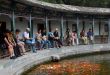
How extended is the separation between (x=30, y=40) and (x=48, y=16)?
8.65 metres

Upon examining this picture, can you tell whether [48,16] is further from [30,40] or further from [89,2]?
[89,2]

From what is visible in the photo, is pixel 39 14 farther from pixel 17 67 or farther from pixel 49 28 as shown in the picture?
pixel 17 67

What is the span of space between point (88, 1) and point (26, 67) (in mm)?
37099

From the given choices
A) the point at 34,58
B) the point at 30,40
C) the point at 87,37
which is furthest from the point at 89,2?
the point at 34,58

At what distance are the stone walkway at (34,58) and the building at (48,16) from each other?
257 cm

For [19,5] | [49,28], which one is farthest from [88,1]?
[19,5]

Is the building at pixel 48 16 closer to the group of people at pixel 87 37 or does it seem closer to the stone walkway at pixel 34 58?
the group of people at pixel 87 37

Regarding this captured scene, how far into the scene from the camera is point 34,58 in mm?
22172

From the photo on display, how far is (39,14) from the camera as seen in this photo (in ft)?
101

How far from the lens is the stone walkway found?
53.5ft

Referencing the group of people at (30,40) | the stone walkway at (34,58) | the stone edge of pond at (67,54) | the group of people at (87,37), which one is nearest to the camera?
the stone walkway at (34,58)

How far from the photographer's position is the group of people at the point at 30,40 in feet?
65.5

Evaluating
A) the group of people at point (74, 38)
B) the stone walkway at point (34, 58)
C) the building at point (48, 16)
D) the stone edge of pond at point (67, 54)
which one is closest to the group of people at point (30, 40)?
the group of people at point (74, 38)

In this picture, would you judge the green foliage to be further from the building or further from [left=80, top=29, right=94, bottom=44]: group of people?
[left=80, top=29, right=94, bottom=44]: group of people
